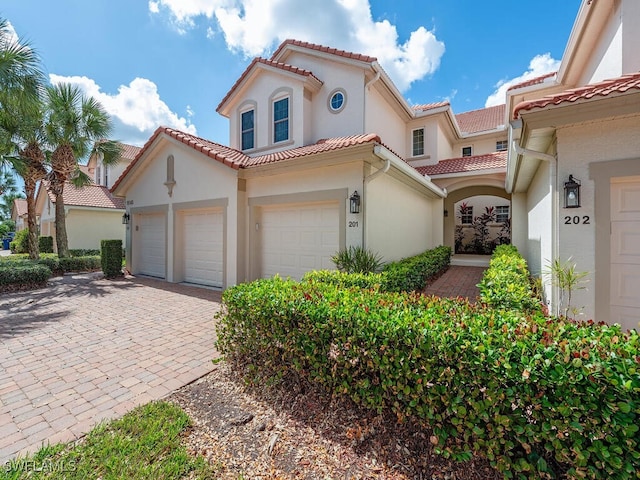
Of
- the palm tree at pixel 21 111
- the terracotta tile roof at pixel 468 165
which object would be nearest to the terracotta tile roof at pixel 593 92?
the terracotta tile roof at pixel 468 165

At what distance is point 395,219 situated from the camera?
31.2 ft

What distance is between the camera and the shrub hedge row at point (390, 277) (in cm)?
555

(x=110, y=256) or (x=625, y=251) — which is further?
(x=110, y=256)

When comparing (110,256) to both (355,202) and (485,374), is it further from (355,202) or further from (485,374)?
(485,374)

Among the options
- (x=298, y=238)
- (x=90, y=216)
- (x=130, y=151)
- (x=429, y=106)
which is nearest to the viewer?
(x=298, y=238)

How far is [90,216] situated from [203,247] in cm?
1558

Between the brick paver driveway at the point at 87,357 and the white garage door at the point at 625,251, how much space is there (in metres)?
6.51

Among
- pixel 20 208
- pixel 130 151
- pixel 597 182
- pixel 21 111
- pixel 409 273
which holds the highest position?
pixel 130 151

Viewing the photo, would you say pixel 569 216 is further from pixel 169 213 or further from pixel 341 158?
pixel 169 213

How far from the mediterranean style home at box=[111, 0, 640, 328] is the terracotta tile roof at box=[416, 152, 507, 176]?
0.10 meters

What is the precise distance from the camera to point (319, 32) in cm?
1127

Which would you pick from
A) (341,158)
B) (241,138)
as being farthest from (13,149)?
(341,158)

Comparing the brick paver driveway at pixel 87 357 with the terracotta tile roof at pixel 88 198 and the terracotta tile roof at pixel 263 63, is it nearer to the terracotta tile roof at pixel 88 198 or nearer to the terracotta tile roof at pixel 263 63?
the terracotta tile roof at pixel 263 63

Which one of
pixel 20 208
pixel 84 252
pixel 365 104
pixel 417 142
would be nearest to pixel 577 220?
pixel 365 104
